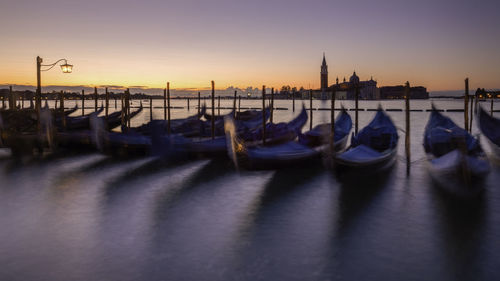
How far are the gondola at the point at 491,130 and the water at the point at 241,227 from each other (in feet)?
8.00

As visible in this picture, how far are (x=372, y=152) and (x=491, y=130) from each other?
211 inches

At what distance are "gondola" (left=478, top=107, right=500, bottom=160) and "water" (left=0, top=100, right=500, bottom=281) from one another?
244cm

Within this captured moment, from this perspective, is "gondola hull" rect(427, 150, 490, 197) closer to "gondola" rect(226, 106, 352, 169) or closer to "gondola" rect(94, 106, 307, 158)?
"gondola" rect(226, 106, 352, 169)

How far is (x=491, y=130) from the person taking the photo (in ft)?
39.8

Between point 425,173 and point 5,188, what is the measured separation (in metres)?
10.1

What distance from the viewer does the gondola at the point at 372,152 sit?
855cm

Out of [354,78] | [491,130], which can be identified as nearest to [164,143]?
[491,130]

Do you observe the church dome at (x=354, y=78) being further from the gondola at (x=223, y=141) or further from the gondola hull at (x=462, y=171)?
the gondola hull at (x=462, y=171)

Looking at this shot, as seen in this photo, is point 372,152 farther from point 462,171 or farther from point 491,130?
point 491,130

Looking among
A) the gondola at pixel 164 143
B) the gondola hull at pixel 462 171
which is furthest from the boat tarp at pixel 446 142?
the gondola at pixel 164 143

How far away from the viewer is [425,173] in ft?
33.1

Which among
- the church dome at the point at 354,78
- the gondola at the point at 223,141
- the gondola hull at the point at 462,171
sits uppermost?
the church dome at the point at 354,78

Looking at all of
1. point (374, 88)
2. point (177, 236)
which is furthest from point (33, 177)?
point (374, 88)

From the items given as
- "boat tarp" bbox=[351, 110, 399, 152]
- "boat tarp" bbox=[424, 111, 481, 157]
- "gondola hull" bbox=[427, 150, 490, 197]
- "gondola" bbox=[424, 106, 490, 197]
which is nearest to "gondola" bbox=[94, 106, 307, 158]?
"boat tarp" bbox=[351, 110, 399, 152]
